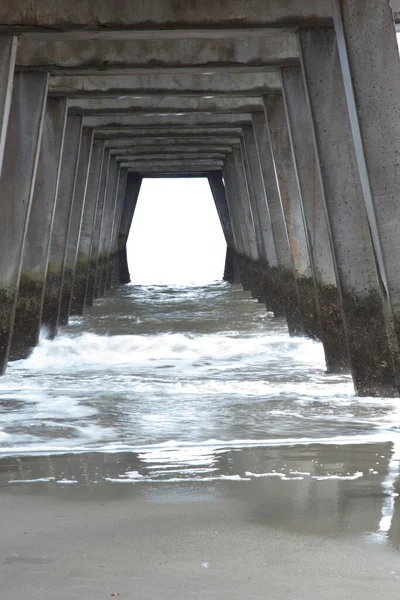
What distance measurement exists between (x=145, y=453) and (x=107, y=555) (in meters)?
2.37

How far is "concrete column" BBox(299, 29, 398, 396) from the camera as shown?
897 centimetres

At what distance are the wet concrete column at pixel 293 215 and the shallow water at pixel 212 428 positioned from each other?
0.52m

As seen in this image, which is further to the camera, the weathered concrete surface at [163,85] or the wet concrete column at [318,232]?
the weathered concrete surface at [163,85]

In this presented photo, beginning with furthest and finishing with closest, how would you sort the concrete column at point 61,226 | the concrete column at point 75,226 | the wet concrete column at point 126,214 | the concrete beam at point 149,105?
the wet concrete column at point 126,214
the concrete column at point 75,226
the concrete column at point 61,226
the concrete beam at point 149,105

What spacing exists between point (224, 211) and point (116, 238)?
4.56 metres

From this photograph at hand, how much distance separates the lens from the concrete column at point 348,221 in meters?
8.97

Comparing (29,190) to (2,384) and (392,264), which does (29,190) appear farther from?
(392,264)

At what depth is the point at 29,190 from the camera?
1198cm

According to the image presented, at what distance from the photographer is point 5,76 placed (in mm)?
9734

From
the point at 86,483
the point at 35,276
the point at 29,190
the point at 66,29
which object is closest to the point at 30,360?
the point at 35,276

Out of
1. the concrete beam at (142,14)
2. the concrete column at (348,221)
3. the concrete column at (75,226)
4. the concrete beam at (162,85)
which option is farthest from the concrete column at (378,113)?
the concrete column at (75,226)

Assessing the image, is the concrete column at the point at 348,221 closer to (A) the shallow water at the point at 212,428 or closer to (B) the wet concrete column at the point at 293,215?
(A) the shallow water at the point at 212,428

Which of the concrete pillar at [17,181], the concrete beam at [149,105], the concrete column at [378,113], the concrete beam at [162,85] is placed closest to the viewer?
the concrete column at [378,113]

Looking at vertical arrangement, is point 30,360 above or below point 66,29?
below
